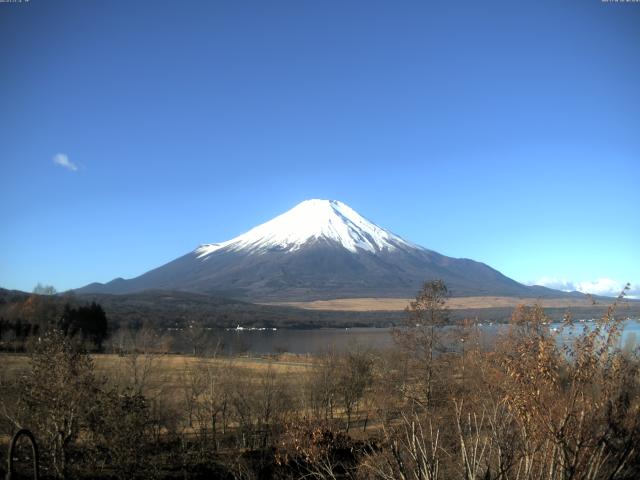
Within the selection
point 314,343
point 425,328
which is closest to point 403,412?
point 425,328

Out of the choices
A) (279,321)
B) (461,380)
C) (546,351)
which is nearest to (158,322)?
(279,321)

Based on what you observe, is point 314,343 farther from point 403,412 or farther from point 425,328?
point 403,412

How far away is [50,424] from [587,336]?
1195 centimetres

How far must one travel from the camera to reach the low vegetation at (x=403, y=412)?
19.4 ft

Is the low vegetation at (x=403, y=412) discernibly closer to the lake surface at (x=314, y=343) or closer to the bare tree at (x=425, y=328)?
the bare tree at (x=425, y=328)

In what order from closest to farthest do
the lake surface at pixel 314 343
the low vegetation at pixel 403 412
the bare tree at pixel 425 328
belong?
the low vegetation at pixel 403 412, the bare tree at pixel 425 328, the lake surface at pixel 314 343

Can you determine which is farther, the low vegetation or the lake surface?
the lake surface

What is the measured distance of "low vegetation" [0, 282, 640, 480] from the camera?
5.90 meters

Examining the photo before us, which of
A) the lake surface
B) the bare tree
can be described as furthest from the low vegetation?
the lake surface

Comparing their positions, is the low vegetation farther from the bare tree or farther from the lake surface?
the lake surface

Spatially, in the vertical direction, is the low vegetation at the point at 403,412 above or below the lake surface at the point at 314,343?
above

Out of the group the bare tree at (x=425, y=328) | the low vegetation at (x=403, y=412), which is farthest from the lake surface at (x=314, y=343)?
the bare tree at (x=425, y=328)

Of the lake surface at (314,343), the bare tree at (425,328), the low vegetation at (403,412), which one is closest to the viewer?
the low vegetation at (403,412)

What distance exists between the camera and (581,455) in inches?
225
